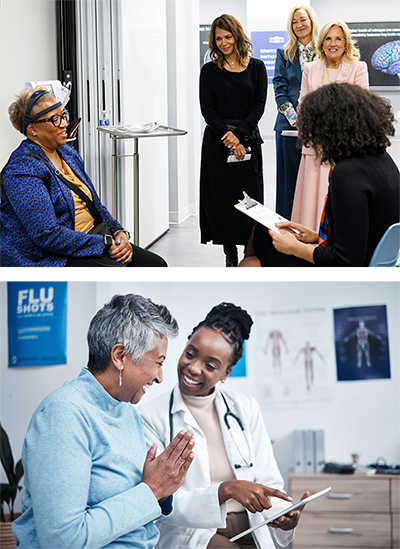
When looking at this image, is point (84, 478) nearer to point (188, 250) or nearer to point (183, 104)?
point (188, 250)

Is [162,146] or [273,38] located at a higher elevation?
[273,38]

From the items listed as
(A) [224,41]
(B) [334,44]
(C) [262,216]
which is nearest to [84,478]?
(C) [262,216]

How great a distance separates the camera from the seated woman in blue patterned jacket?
2424 millimetres

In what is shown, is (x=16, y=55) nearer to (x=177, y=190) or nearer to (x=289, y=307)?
(x=289, y=307)

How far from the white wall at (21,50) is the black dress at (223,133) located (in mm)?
976

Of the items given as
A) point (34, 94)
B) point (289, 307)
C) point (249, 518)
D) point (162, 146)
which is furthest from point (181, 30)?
point (249, 518)

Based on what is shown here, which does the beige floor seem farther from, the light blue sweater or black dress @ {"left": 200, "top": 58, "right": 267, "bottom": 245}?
the light blue sweater

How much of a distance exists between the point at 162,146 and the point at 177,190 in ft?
2.78

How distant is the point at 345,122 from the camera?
206cm

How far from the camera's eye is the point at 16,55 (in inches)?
127

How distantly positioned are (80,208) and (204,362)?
4.16 feet

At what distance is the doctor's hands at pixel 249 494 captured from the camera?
160 cm

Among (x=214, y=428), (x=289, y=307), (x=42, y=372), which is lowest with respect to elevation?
(x=214, y=428)

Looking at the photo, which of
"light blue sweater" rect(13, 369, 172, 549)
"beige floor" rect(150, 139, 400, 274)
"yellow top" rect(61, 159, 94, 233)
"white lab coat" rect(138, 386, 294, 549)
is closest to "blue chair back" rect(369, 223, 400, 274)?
"white lab coat" rect(138, 386, 294, 549)
